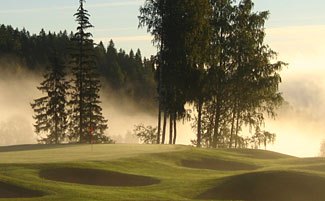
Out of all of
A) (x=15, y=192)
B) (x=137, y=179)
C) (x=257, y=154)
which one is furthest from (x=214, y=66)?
(x=15, y=192)

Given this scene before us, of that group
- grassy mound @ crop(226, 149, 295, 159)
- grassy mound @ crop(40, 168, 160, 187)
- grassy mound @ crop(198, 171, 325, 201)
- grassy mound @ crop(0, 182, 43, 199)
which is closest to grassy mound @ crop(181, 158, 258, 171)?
grassy mound @ crop(226, 149, 295, 159)

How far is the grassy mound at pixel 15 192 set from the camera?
27.1 meters

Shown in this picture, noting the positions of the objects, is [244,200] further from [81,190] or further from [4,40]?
[4,40]

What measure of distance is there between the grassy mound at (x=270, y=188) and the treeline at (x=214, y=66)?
2789 centimetres

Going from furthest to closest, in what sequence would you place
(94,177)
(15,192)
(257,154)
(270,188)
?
(257,154)
(94,177)
(270,188)
(15,192)

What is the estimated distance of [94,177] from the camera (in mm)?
32656

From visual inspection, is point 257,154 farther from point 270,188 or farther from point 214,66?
point 270,188

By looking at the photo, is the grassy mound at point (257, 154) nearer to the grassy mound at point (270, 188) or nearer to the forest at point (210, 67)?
the forest at point (210, 67)

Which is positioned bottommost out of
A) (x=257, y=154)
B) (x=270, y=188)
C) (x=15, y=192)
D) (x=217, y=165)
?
(x=15, y=192)

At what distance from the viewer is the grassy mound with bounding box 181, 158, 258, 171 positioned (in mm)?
41281

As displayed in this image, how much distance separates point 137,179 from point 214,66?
31197mm

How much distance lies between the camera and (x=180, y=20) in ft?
190

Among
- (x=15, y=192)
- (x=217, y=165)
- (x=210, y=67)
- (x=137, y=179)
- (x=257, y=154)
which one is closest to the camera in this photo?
(x=15, y=192)

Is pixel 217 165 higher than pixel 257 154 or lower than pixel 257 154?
lower
